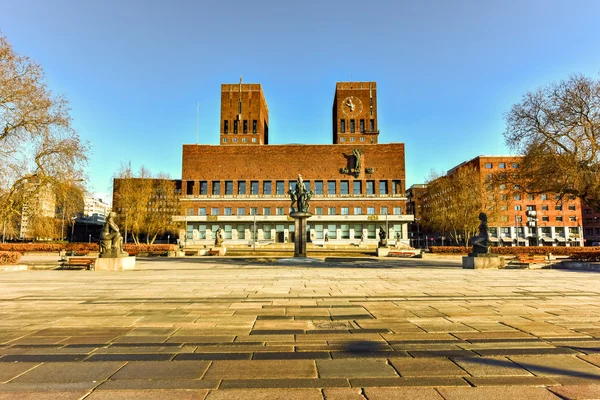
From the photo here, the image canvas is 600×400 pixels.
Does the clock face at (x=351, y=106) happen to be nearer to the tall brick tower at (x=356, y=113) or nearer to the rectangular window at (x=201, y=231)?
the tall brick tower at (x=356, y=113)

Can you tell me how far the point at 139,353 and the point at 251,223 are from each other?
6596 cm

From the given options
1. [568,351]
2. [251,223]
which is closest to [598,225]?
[251,223]

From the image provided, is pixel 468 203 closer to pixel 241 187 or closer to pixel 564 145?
pixel 564 145

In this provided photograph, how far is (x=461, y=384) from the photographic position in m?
3.77

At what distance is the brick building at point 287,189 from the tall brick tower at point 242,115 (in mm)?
11289

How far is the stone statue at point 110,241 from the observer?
1959 cm

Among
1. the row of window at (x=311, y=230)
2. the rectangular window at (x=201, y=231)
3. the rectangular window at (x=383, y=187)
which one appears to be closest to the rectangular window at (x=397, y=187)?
the rectangular window at (x=383, y=187)

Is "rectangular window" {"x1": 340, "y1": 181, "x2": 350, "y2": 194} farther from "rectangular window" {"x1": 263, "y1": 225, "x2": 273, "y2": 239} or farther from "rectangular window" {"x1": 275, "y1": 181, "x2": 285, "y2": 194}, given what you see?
"rectangular window" {"x1": 263, "y1": 225, "x2": 273, "y2": 239}

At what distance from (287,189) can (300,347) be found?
66351 millimetres

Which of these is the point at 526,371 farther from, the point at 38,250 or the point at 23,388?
the point at 38,250

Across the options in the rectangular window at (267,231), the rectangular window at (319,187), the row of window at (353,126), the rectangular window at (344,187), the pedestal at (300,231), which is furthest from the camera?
the row of window at (353,126)

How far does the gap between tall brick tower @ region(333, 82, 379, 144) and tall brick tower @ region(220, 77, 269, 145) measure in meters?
18.8

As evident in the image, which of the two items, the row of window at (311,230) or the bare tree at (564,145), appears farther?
the row of window at (311,230)

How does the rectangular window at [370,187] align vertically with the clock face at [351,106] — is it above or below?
below
